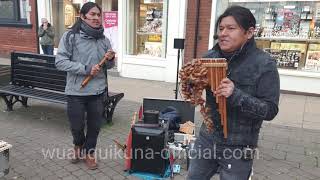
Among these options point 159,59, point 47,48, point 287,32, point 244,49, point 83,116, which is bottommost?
point 83,116

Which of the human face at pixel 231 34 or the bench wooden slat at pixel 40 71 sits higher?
the human face at pixel 231 34

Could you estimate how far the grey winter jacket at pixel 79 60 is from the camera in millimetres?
3449

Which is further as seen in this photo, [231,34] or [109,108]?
[109,108]

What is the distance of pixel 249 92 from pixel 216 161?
1.80ft

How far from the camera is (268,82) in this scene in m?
1.95

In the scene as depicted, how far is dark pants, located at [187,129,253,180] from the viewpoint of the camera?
2133 millimetres

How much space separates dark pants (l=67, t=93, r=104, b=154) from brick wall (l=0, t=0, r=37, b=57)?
8.45m

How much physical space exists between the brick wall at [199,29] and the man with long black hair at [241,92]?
624 cm

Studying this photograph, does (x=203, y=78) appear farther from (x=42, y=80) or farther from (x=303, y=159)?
(x=42, y=80)

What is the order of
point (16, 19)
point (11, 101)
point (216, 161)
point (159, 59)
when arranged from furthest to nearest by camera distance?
1. point (16, 19)
2. point (159, 59)
3. point (11, 101)
4. point (216, 161)

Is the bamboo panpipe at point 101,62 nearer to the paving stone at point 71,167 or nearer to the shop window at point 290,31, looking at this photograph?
the paving stone at point 71,167

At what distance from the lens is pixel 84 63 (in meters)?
3.52

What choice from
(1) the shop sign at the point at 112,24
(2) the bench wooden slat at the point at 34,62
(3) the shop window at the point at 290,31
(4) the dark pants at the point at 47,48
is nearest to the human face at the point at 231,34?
(2) the bench wooden slat at the point at 34,62

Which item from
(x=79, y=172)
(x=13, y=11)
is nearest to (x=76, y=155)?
(x=79, y=172)
